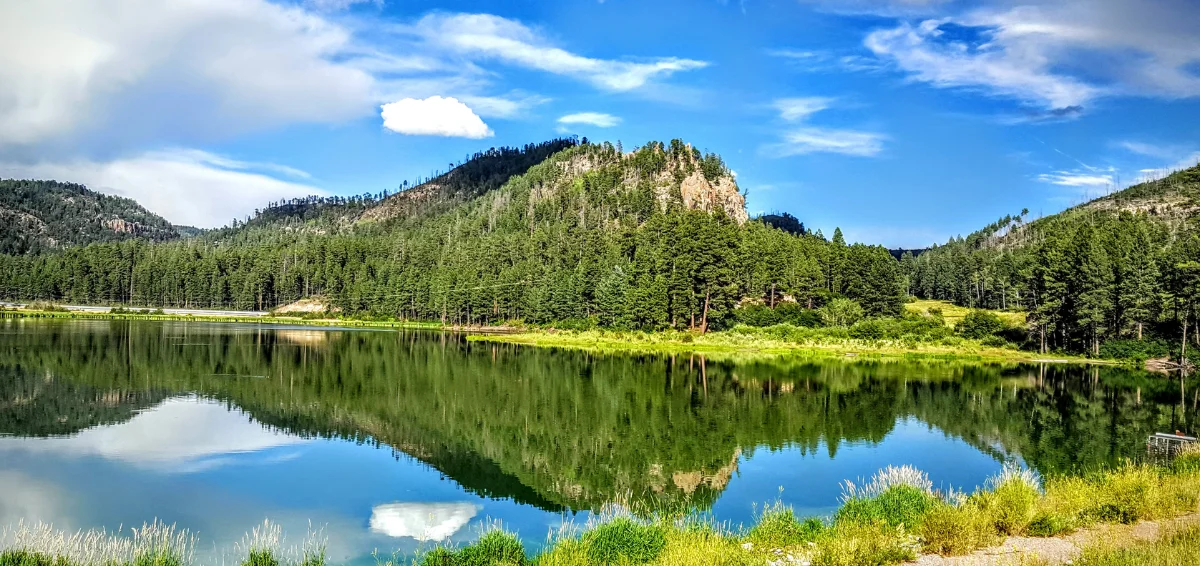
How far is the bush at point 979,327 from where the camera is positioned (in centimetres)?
9244

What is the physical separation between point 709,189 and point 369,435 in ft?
563

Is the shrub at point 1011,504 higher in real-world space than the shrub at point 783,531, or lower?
higher

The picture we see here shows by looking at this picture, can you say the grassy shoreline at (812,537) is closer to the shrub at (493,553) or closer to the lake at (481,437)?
the shrub at (493,553)

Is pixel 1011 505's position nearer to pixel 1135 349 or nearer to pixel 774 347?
pixel 774 347

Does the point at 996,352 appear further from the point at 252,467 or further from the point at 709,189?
the point at 709,189

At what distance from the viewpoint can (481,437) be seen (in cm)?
3359

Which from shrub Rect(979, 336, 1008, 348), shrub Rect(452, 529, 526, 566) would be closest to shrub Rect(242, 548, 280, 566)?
shrub Rect(452, 529, 526, 566)

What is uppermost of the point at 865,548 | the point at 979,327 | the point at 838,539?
the point at 979,327

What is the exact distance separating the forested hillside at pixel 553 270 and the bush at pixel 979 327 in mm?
18732

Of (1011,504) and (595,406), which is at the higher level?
(1011,504)

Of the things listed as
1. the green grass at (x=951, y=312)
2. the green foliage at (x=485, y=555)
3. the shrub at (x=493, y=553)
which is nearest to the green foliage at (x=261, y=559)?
→ the green foliage at (x=485, y=555)

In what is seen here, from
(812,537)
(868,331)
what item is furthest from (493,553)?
(868,331)

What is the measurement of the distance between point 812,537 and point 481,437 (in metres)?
20.7

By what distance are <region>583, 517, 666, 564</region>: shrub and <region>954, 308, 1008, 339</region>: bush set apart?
3565 inches
